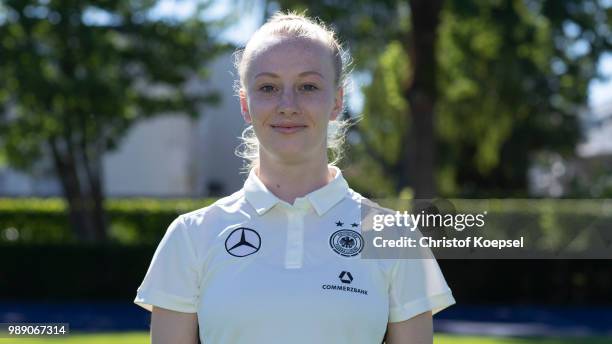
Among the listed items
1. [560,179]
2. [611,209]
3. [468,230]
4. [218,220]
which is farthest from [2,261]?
[560,179]

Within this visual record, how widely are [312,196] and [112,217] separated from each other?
2117 centimetres

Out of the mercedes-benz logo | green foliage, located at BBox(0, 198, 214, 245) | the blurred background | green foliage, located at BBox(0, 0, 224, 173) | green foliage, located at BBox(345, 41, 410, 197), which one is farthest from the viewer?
green foliage, located at BBox(0, 198, 214, 245)

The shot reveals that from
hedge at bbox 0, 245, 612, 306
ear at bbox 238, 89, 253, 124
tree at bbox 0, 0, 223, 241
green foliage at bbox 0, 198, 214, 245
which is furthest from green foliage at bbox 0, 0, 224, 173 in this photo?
ear at bbox 238, 89, 253, 124

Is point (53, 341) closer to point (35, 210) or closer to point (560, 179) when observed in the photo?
point (35, 210)

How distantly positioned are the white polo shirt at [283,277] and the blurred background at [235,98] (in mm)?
9372

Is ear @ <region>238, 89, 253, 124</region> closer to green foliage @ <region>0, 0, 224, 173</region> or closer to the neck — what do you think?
the neck

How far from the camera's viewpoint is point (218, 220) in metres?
2.58

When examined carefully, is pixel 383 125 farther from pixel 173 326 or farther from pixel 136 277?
pixel 173 326

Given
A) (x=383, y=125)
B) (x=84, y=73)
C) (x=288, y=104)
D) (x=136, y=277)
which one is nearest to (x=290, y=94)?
(x=288, y=104)

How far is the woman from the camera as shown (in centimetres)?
241

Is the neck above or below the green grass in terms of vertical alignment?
above

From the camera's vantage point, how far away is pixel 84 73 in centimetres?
1767

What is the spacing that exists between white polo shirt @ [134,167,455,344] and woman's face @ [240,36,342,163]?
0.15 metres

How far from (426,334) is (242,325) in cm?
52
